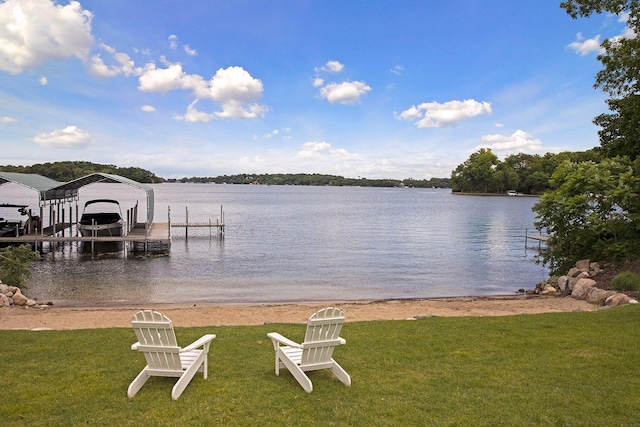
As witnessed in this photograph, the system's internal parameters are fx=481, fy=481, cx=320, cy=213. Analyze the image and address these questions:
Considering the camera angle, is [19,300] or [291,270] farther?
[291,270]

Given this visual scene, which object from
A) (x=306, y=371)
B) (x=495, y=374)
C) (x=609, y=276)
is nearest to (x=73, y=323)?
(x=306, y=371)

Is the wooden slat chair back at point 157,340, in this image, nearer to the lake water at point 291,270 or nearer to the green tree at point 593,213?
the lake water at point 291,270

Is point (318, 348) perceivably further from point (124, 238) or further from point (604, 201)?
point (124, 238)

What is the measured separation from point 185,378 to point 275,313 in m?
7.50

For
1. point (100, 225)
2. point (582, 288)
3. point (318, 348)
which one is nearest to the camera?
point (318, 348)

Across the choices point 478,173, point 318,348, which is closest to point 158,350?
point 318,348

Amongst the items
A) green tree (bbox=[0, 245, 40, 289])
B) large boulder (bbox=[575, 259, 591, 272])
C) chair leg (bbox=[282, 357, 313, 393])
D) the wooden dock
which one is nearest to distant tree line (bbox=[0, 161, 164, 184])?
the wooden dock

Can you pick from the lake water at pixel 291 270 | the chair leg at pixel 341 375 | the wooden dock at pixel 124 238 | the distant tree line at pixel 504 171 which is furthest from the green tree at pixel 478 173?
the chair leg at pixel 341 375

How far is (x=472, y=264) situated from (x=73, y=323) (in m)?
21.6

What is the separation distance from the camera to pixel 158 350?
5.65 metres

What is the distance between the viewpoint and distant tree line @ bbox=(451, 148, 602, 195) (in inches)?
5845

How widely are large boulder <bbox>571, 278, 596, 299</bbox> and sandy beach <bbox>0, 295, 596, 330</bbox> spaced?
0.96 ft

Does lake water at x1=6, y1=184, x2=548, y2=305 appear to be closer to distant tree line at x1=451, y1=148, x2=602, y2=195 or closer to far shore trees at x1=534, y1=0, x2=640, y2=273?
far shore trees at x1=534, y1=0, x2=640, y2=273

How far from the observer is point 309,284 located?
68.2 feet
